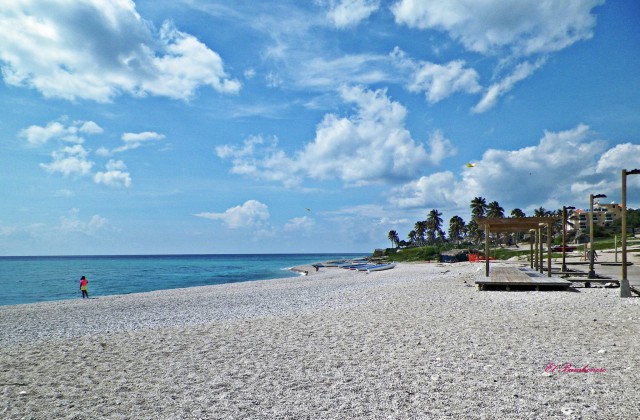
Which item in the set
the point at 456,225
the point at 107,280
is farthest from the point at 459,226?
the point at 107,280

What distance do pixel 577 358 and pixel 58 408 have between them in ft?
24.0

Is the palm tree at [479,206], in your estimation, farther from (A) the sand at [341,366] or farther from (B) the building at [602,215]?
(A) the sand at [341,366]

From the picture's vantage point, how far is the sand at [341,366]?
17.1ft

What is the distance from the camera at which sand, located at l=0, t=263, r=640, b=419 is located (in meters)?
5.21

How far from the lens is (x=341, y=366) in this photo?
6.92m

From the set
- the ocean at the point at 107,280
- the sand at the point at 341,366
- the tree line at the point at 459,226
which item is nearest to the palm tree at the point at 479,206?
the tree line at the point at 459,226

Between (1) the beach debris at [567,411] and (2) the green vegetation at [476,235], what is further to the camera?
(2) the green vegetation at [476,235]

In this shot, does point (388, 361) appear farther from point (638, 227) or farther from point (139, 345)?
point (638, 227)

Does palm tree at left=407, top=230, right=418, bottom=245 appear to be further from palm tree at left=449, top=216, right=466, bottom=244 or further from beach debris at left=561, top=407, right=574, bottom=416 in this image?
beach debris at left=561, top=407, right=574, bottom=416

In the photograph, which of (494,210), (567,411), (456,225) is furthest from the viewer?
(456,225)

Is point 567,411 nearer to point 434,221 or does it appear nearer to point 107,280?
point 107,280

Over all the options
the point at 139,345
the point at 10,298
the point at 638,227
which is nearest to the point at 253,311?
the point at 139,345

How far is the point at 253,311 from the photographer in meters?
14.5

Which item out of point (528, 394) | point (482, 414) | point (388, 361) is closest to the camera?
point (482, 414)
